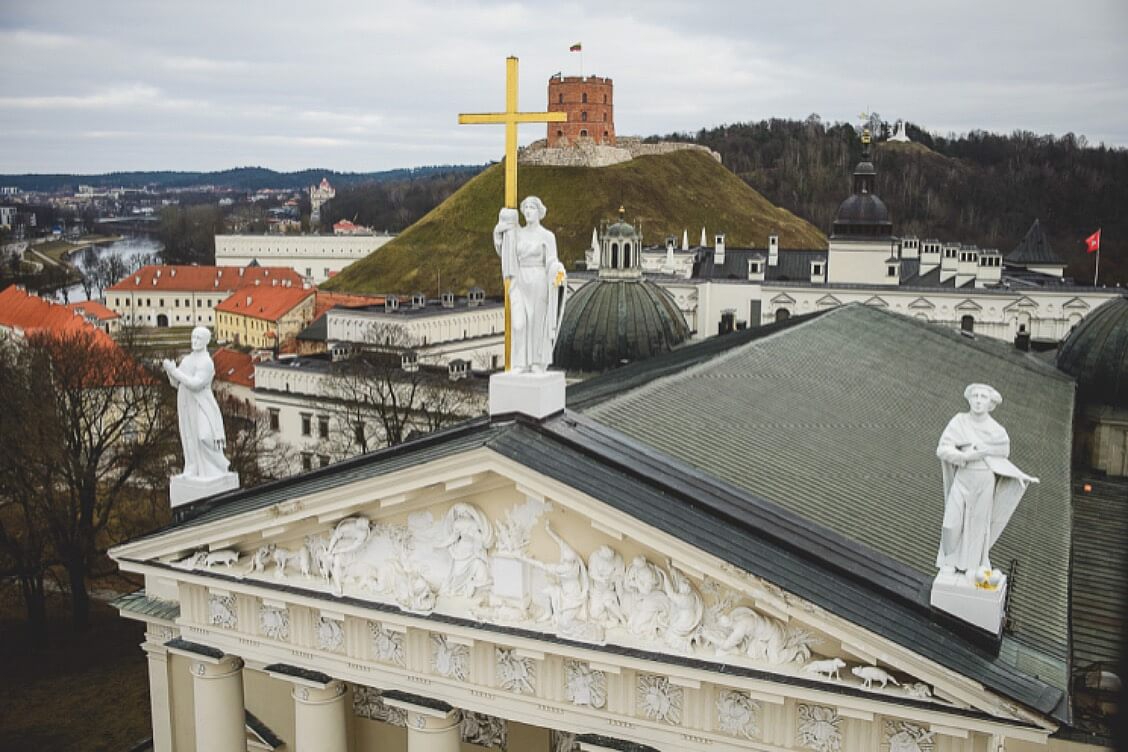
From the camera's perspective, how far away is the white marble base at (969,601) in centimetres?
1203

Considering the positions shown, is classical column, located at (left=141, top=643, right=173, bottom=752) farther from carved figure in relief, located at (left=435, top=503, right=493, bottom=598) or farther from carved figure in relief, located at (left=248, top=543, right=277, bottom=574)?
carved figure in relief, located at (left=435, top=503, right=493, bottom=598)

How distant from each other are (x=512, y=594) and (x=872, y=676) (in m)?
4.60

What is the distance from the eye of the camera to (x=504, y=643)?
13.6 m

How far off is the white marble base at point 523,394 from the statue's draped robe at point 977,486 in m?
5.32

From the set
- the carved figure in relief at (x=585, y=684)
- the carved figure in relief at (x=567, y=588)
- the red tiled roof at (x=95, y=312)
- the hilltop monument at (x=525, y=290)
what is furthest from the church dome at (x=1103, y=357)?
the red tiled roof at (x=95, y=312)

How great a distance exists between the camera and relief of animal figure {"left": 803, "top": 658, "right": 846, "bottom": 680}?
11836 mm

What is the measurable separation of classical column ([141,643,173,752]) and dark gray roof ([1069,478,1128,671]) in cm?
1513

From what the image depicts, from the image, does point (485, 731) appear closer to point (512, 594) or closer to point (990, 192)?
point (512, 594)

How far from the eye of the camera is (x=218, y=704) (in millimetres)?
16516

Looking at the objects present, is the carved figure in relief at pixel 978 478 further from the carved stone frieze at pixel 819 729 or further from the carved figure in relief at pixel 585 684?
the carved figure in relief at pixel 585 684

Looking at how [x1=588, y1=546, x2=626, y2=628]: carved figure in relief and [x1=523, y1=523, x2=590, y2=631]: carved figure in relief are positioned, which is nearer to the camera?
[x1=588, y1=546, x2=626, y2=628]: carved figure in relief

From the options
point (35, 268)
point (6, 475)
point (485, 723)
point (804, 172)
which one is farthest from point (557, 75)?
point (485, 723)

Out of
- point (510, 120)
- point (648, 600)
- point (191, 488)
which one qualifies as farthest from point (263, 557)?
point (510, 120)

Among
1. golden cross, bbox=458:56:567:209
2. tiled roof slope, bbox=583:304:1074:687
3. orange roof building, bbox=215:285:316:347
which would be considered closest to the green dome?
tiled roof slope, bbox=583:304:1074:687
